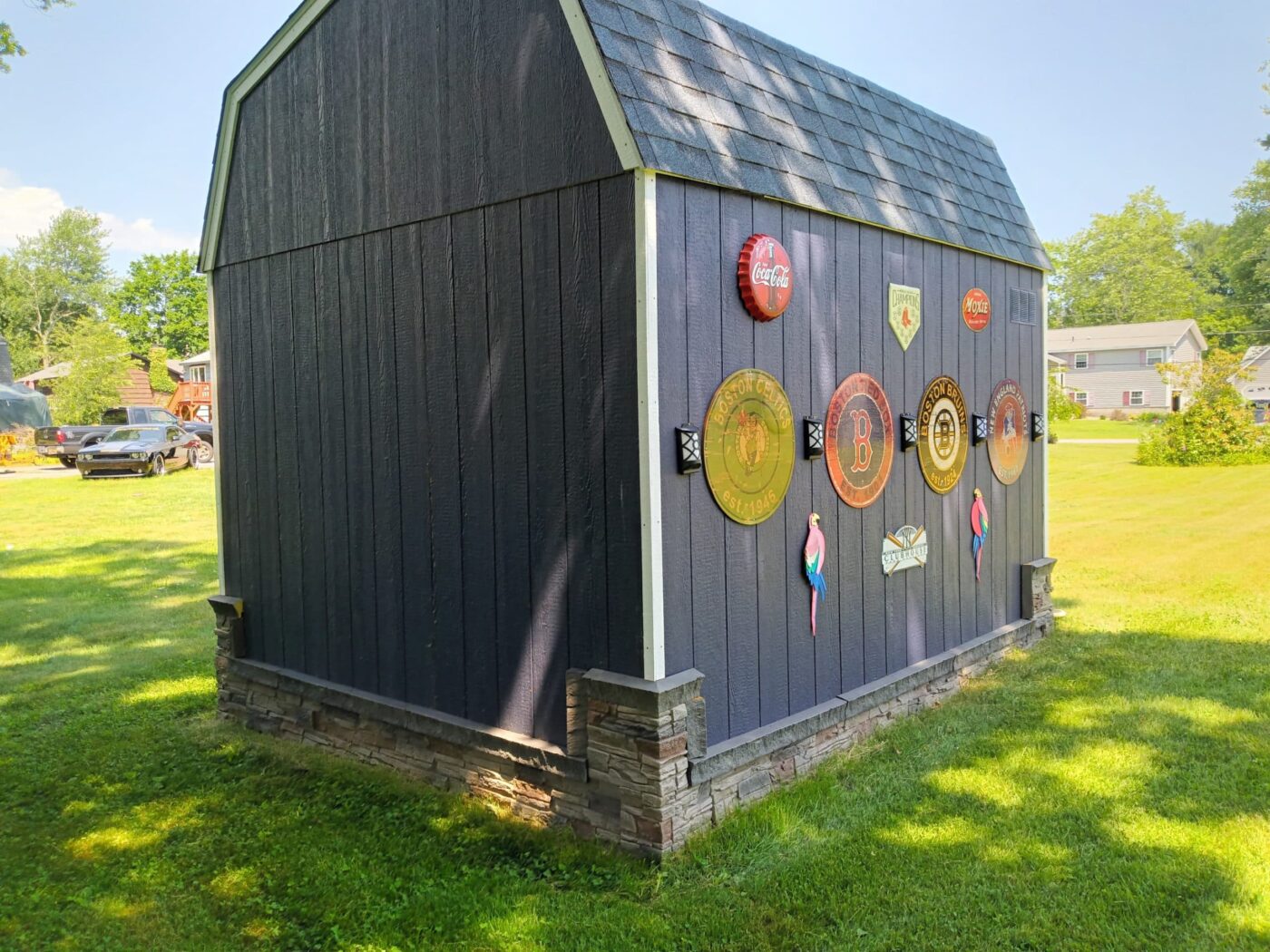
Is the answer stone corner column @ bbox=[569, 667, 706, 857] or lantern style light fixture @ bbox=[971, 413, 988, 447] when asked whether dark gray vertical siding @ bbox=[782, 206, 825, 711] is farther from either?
lantern style light fixture @ bbox=[971, 413, 988, 447]

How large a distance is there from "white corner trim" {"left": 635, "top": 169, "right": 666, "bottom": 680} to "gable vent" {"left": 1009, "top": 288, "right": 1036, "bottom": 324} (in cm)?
417

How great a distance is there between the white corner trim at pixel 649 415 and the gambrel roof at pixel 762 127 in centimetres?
21

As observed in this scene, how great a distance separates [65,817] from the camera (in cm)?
475

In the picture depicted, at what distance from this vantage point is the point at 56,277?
5691 cm

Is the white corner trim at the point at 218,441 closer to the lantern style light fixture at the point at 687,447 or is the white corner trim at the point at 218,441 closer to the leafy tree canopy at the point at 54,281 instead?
the lantern style light fixture at the point at 687,447

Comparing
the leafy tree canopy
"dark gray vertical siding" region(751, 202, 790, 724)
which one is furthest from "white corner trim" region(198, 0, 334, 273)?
the leafy tree canopy

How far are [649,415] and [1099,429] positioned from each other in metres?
39.1

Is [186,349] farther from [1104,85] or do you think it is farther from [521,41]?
[521,41]

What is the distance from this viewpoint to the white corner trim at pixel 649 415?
3.89 m

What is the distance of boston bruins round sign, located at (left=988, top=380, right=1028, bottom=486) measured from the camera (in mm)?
6840

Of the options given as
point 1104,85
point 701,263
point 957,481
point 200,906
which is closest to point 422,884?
point 200,906

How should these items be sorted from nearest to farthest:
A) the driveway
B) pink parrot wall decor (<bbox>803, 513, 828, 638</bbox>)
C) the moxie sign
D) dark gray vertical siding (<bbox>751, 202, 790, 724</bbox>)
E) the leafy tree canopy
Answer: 1. dark gray vertical siding (<bbox>751, 202, 790, 724</bbox>)
2. pink parrot wall decor (<bbox>803, 513, 828, 638</bbox>)
3. the moxie sign
4. the driveway
5. the leafy tree canopy

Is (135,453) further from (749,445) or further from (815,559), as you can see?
(749,445)

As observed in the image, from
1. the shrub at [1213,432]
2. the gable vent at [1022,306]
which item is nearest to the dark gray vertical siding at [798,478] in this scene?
the gable vent at [1022,306]
